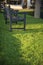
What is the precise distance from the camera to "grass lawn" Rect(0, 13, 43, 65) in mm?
5946

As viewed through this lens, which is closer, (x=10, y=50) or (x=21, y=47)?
(x=10, y=50)

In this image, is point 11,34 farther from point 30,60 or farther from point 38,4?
point 38,4

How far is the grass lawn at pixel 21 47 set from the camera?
19.5 feet

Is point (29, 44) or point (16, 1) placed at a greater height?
point (29, 44)

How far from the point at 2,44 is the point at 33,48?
1144 mm

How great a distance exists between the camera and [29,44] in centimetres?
775

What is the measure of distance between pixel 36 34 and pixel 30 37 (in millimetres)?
624

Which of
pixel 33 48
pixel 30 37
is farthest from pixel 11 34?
pixel 33 48

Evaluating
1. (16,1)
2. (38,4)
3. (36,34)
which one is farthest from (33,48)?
(16,1)

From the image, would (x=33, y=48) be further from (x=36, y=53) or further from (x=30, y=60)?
(x=30, y=60)

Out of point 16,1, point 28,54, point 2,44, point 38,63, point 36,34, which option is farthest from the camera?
point 16,1

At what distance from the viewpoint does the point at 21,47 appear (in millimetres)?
7328

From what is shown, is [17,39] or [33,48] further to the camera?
[17,39]

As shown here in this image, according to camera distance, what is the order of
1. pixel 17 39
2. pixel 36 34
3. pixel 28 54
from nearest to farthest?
pixel 28 54, pixel 17 39, pixel 36 34
